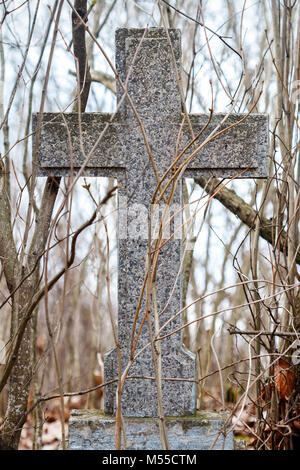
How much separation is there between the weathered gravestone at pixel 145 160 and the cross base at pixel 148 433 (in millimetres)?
53

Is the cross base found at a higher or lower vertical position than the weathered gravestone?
lower

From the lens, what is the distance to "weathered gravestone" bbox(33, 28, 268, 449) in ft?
8.82

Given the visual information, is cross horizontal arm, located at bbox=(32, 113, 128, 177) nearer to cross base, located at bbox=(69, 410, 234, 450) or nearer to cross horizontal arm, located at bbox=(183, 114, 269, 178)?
cross horizontal arm, located at bbox=(183, 114, 269, 178)

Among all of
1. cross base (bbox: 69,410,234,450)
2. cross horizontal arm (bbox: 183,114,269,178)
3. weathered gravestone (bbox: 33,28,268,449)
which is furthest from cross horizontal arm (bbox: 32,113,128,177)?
→ cross base (bbox: 69,410,234,450)

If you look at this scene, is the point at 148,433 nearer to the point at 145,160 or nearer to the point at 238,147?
the point at 145,160

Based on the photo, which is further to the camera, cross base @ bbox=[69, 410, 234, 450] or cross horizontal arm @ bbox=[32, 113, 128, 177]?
cross horizontal arm @ bbox=[32, 113, 128, 177]

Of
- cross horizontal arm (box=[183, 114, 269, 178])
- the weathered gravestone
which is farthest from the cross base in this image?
cross horizontal arm (box=[183, 114, 269, 178])

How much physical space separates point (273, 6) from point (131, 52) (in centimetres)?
126

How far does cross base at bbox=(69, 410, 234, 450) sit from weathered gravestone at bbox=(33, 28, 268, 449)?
0.05 m

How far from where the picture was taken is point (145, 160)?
2.79 meters

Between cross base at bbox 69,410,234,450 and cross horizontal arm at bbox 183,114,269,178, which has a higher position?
cross horizontal arm at bbox 183,114,269,178

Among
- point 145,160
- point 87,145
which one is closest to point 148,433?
point 145,160

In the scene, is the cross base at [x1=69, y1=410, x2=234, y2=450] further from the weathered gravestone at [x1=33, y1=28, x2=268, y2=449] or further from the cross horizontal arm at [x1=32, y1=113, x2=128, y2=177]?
the cross horizontal arm at [x1=32, y1=113, x2=128, y2=177]

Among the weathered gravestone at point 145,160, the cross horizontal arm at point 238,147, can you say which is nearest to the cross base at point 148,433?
the weathered gravestone at point 145,160
